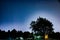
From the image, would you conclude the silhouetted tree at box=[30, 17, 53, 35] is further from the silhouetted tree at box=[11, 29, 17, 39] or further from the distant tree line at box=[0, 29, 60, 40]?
the silhouetted tree at box=[11, 29, 17, 39]

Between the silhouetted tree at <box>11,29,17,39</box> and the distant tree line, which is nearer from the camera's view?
the distant tree line

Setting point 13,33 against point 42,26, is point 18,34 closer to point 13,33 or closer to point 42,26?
point 13,33

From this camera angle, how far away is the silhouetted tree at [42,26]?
1428 centimetres

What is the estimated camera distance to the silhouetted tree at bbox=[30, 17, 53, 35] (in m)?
14.3

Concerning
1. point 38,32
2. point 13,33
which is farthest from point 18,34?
point 38,32

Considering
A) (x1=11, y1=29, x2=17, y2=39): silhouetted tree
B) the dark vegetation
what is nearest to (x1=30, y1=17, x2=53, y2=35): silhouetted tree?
the dark vegetation

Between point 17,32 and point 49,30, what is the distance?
268 centimetres

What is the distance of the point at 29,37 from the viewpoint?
14062 mm

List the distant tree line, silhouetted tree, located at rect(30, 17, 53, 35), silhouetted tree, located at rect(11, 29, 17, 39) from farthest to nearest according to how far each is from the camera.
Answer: silhouetted tree, located at rect(30, 17, 53, 35), silhouetted tree, located at rect(11, 29, 17, 39), the distant tree line

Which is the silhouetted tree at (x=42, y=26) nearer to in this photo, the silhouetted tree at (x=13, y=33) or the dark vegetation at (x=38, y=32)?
the dark vegetation at (x=38, y=32)

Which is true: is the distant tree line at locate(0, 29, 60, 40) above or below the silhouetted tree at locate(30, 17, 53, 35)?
below

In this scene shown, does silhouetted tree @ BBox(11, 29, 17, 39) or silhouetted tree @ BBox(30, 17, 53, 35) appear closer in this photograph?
silhouetted tree @ BBox(11, 29, 17, 39)

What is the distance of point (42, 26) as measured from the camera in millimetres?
14500

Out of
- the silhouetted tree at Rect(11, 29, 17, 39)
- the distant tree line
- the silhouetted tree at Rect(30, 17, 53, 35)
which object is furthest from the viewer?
the silhouetted tree at Rect(30, 17, 53, 35)
